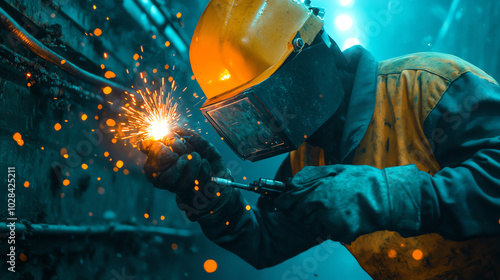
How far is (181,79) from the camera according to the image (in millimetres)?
2721

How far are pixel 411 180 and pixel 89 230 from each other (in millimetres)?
1601

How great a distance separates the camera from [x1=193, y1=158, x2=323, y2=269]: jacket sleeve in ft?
Result: 5.22

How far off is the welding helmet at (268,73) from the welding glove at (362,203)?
29cm

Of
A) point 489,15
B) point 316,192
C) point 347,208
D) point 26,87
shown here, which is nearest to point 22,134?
point 26,87

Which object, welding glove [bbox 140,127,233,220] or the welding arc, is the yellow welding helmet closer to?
welding glove [bbox 140,127,233,220]

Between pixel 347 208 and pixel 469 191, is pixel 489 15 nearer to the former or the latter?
pixel 469 191

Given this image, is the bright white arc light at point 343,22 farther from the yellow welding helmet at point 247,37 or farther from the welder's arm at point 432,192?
the welder's arm at point 432,192

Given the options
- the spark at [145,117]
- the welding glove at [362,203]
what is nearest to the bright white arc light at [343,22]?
the spark at [145,117]

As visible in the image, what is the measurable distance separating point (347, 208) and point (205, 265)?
6.97ft

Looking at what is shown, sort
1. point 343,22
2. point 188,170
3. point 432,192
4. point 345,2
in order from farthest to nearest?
1. point 343,22
2. point 345,2
3. point 188,170
4. point 432,192

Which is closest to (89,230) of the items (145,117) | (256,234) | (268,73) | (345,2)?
(145,117)

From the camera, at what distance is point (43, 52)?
4.47ft

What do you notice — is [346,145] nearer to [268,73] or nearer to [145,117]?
[268,73]

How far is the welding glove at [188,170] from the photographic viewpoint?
133 centimetres
